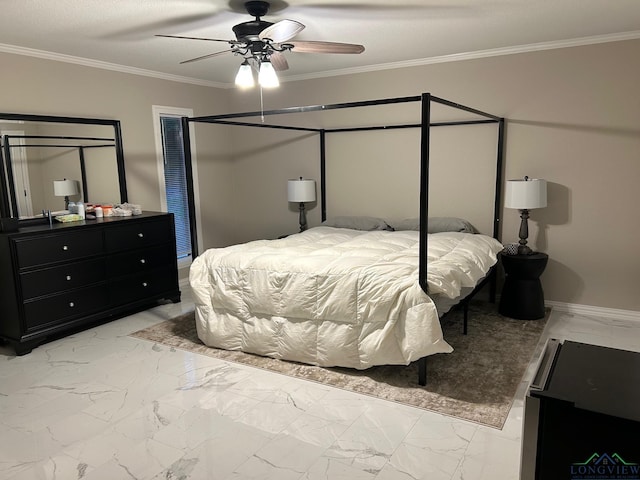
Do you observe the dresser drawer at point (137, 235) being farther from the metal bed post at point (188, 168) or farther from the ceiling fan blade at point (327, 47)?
the ceiling fan blade at point (327, 47)

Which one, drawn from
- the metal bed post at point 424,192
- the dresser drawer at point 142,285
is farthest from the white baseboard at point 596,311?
the dresser drawer at point 142,285

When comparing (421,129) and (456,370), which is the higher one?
(421,129)

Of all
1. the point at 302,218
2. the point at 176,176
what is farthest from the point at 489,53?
the point at 176,176

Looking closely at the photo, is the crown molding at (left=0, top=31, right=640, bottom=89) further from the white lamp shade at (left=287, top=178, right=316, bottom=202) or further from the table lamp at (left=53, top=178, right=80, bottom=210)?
the white lamp shade at (left=287, top=178, right=316, bottom=202)

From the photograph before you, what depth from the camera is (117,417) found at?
254 cm

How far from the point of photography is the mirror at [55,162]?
12.0 feet

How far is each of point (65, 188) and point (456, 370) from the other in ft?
11.6

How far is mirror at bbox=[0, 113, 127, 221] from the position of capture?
3668 millimetres

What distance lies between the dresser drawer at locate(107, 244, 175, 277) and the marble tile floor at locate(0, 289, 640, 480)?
94 cm

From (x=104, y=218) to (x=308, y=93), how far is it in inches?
99.4

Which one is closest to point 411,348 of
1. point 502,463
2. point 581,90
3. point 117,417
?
point 502,463

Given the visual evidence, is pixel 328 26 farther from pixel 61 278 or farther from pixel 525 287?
pixel 61 278

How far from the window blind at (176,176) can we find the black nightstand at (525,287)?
3386 mm

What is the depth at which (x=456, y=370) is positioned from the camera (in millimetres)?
2986
